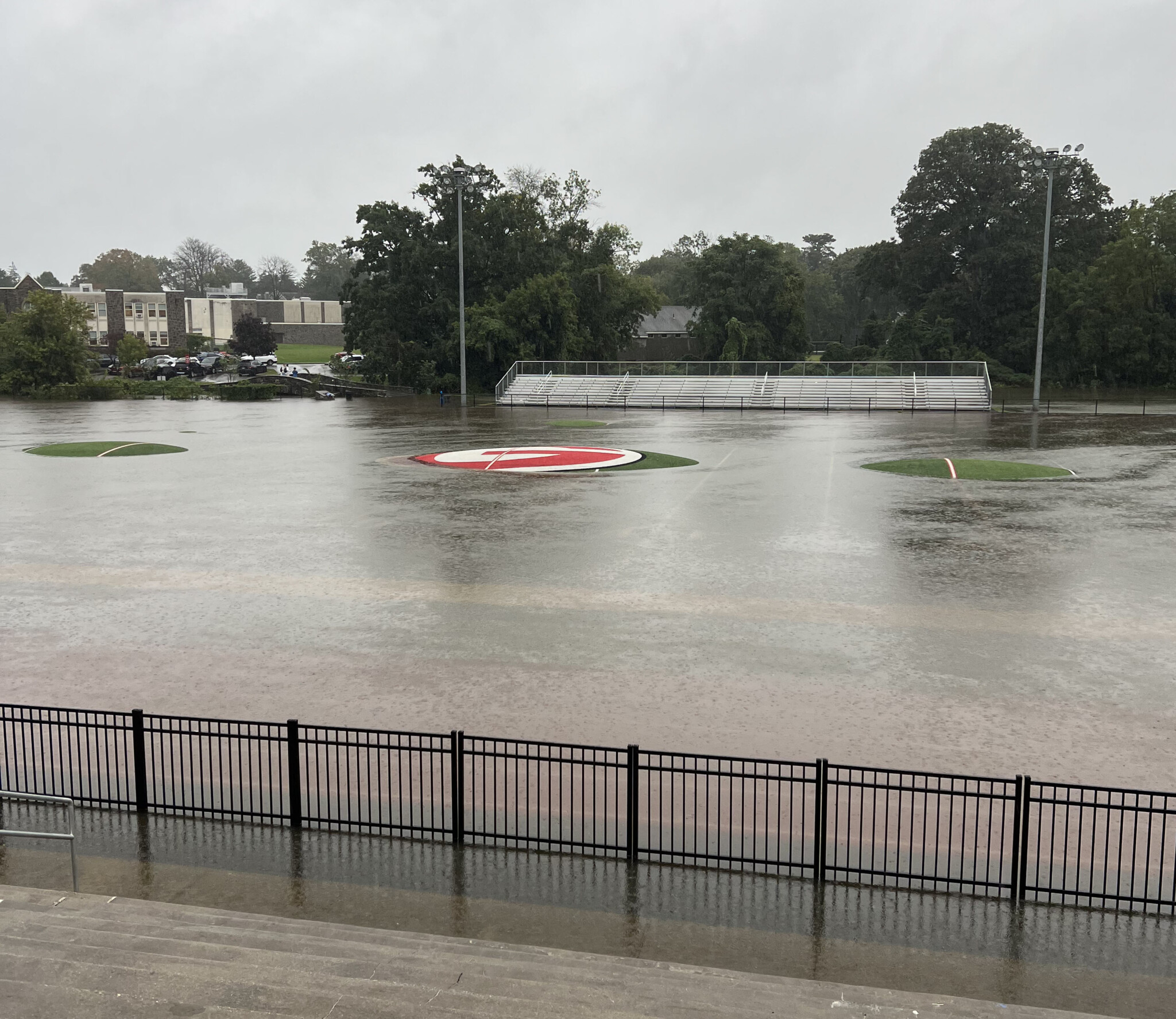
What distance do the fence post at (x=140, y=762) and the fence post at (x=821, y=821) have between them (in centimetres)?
608

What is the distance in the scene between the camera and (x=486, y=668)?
47.6 ft

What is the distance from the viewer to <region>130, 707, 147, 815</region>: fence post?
33.0 ft

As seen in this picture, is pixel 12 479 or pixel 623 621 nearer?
pixel 623 621

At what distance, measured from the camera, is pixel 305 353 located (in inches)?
5576

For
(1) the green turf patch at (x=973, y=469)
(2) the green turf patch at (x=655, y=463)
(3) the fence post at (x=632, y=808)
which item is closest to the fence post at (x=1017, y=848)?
(3) the fence post at (x=632, y=808)

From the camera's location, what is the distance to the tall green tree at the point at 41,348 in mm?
78500

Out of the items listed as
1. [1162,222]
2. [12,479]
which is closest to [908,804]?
[12,479]

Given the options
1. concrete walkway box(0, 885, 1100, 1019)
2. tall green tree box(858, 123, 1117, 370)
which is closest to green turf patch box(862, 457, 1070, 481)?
concrete walkway box(0, 885, 1100, 1019)

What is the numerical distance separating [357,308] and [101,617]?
221 ft

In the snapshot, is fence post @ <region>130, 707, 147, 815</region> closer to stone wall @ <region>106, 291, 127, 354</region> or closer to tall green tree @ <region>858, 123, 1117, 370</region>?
tall green tree @ <region>858, 123, 1117, 370</region>

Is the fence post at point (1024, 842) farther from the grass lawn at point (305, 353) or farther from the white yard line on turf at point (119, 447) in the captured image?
the grass lawn at point (305, 353)

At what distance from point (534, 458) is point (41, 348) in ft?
181

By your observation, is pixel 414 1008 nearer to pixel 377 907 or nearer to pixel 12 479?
pixel 377 907

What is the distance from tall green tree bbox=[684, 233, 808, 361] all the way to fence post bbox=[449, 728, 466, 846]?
83.5 meters
